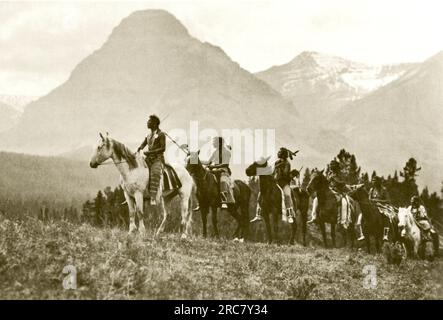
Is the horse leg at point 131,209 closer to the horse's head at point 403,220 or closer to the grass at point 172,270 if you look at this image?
the grass at point 172,270

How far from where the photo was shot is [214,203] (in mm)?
20172

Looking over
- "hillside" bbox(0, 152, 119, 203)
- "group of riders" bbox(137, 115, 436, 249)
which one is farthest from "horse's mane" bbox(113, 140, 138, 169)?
"hillside" bbox(0, 152, 119, 203)

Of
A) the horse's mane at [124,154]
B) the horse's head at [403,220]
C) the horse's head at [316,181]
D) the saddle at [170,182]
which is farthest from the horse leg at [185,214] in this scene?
the horse's head at [403,220]

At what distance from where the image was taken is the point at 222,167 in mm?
20625

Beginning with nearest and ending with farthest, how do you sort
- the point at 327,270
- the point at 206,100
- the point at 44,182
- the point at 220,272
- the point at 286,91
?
the point at 220,272
the point at 327,270
the point at 44,182
the point at 206,100
the point at 286,91

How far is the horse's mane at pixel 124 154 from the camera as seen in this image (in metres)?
16.9

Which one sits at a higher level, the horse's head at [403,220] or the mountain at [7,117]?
the mountain at [7,117]

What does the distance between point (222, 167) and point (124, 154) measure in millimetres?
4659

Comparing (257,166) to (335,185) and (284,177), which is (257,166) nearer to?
(284,177)

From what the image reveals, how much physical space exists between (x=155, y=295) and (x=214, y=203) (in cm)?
822

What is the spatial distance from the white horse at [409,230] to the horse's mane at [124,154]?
10682 millimetres

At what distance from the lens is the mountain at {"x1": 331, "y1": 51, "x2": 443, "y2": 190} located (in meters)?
89.3

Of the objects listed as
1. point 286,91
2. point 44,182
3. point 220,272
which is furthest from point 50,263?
point 286,91

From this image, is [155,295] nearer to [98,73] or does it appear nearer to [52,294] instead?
[52,294]
